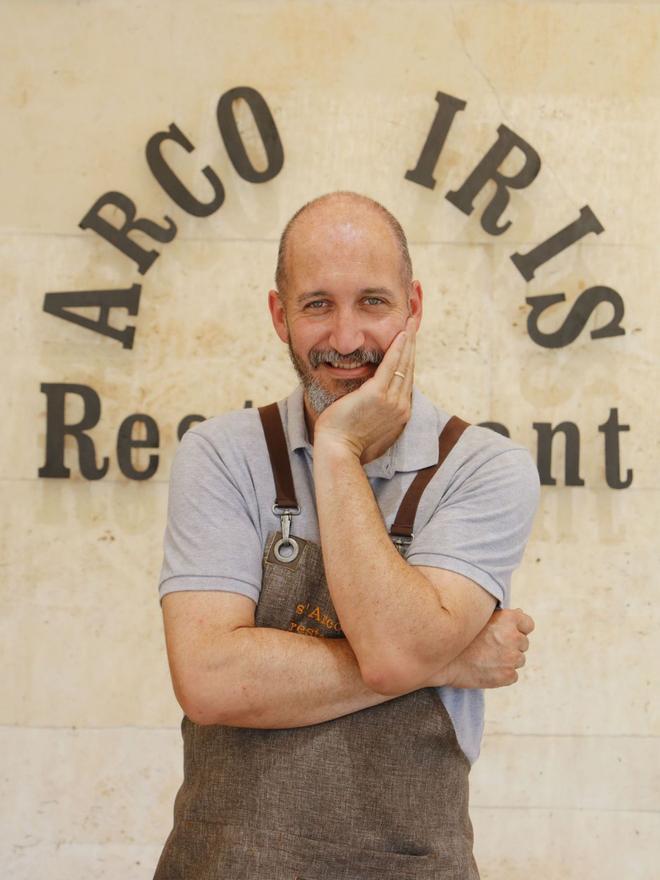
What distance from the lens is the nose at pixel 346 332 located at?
5.47ft

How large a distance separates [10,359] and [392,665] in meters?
1.86

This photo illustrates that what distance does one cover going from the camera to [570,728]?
114 inches

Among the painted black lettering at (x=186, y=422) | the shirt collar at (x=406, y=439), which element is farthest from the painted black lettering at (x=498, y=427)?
the shirt collar at (x=406, y=439)

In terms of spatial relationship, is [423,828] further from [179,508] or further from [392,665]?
[179,508]

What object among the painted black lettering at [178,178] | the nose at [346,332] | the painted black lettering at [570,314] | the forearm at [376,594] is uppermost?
the painted black lettering at [178,178]

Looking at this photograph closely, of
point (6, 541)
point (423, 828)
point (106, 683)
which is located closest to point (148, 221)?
point (6, 541)

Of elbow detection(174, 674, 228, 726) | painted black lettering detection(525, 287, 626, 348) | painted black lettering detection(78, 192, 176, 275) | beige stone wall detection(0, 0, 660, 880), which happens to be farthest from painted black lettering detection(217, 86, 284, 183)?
elbow detection(174, 674, 228, 726)

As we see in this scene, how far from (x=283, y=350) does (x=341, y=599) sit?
1.55m

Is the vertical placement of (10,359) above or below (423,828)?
above

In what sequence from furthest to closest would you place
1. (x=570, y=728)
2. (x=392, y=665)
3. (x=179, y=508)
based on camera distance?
(x=570, y=728)
(x=179, y=508)
(x=392, y=665)

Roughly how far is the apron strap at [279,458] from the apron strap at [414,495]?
0.16m

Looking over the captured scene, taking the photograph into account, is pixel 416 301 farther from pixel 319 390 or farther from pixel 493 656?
pixel 493 656

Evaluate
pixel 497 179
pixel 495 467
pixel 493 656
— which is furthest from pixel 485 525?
pixel 497 179

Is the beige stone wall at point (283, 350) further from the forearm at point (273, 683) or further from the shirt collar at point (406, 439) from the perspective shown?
the forearm at point (273, 683)
